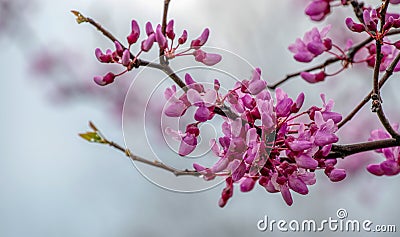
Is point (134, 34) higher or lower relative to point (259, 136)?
higher

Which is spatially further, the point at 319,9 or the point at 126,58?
the point at 319,9

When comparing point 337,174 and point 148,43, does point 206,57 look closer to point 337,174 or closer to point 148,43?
point 148,43

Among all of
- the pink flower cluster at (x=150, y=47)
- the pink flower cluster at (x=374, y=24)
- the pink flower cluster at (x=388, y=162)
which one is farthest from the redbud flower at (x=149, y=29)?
the pink flower cluster at (x=388, y=162)

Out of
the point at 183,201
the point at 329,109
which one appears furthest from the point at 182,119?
the point at 183,201

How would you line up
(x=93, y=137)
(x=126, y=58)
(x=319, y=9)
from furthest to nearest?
(x=319, y=9), (x=93, y=137), (x=126, y=58)

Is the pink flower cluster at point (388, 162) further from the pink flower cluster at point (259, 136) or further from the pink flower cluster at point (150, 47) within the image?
the pink flower cluster at point (150, 47)

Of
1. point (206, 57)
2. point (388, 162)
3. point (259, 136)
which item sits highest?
point (206, 57)

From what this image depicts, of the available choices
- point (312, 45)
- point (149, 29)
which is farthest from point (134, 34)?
point (312, 45)
